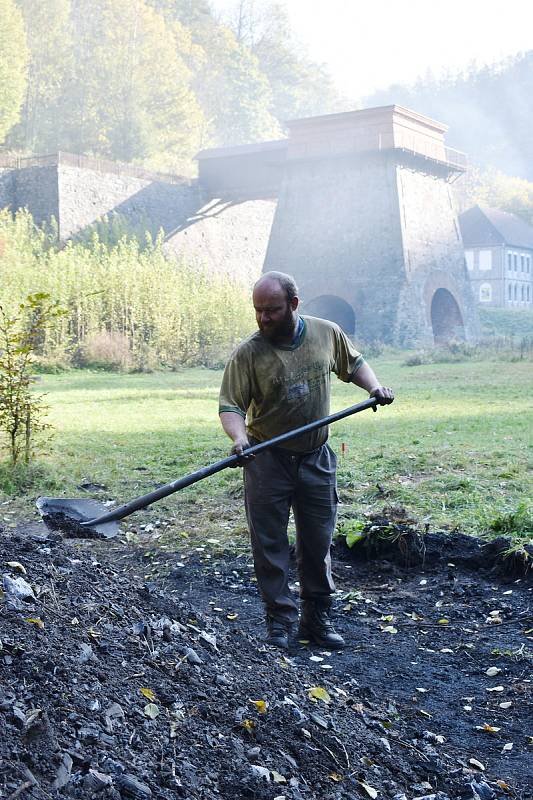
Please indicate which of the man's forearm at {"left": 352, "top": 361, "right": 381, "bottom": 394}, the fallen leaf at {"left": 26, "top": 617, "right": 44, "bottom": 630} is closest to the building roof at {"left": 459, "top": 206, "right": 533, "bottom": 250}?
the man's forearm at {"left": 352, "top": 361, "right": 381, "bottom": 394}

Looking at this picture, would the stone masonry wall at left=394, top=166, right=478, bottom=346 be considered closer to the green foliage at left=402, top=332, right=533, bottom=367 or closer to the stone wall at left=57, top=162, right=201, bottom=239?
the green foliage at left=402, top=332, right=533, bottom=367

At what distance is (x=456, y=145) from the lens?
80438 millimetres

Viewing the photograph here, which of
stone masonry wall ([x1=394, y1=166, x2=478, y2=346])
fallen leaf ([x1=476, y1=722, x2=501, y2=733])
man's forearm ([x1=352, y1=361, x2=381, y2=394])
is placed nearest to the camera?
fallen leaf ([x1=476, y1=722, x2=501, y2=733])

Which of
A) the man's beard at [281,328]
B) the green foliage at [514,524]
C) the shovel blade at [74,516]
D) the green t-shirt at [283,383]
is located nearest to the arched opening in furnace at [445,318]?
the green foliage at [514,524]

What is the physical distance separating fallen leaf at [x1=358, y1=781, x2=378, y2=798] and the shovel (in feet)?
5.23

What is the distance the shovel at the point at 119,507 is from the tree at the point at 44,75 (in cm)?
4132

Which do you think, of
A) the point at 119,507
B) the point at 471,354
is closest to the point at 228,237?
the point at 471,354

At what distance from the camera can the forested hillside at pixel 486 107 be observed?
7975 centimetres

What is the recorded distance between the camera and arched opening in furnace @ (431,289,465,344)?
35.3m

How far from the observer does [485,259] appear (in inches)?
2030

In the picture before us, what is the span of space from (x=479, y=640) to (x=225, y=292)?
76.7 feet

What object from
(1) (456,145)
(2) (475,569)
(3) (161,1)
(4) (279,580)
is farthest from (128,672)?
(1) (456,145)

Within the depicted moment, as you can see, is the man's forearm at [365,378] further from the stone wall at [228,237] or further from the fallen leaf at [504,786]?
the stone wall at [228,237]

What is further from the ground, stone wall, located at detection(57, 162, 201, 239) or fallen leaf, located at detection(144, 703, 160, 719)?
stone wall, located at detection(57, 162, 201, 239)
